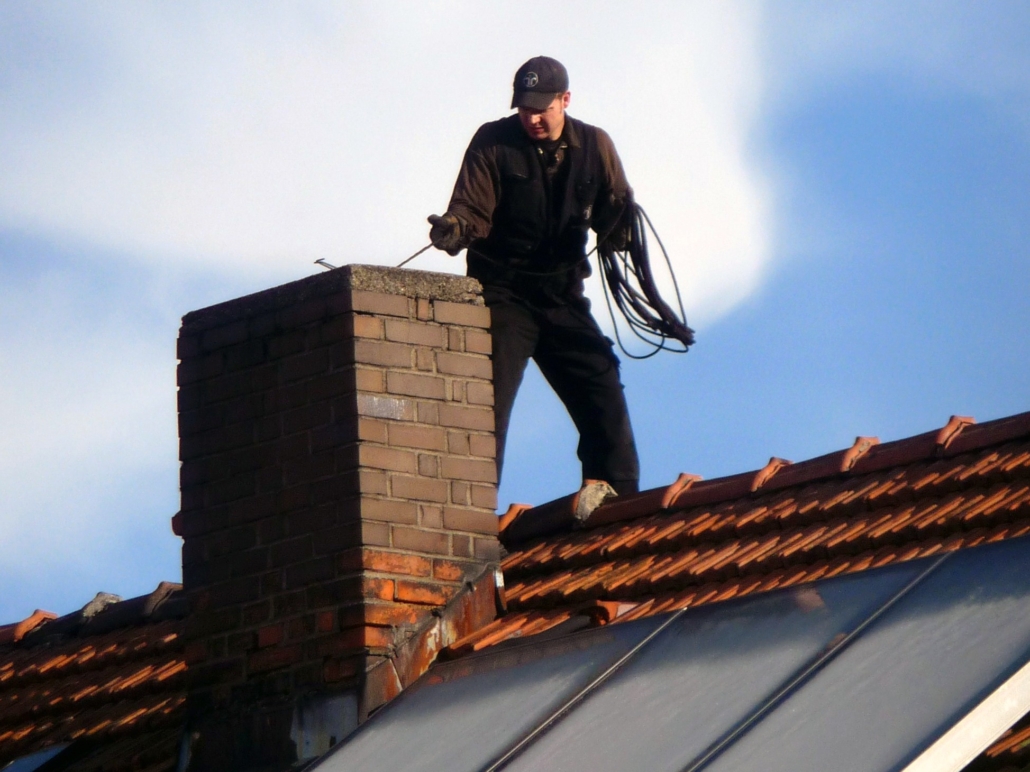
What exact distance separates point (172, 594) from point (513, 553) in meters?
1.72

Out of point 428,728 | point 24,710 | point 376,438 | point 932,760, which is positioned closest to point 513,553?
point 376,438

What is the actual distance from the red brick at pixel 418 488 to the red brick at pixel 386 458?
0.11 feet

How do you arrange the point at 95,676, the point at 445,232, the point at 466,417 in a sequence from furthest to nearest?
the point at 95,676 < the point at 445,232 < the point at 466,417

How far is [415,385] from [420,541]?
0.48 m

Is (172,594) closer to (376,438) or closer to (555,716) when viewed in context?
(376,438)

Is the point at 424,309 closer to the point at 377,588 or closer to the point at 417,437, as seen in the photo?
the point at 417,437

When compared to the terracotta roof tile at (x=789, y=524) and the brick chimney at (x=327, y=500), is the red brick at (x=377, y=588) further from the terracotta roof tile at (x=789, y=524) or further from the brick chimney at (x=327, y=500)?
the terracotta roof tile at (x=789, y=524)

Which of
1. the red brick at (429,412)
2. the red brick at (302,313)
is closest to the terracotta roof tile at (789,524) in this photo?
the red brick at (429,412)

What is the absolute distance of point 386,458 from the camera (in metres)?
5.26

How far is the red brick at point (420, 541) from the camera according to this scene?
5199 millimetres

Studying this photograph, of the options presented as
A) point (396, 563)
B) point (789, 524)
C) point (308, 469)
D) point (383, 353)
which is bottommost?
point (789, 524)

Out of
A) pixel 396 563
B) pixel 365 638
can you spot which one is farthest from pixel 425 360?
pixel 365 638

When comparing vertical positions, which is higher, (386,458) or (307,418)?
(307,418)

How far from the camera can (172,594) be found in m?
7.07
